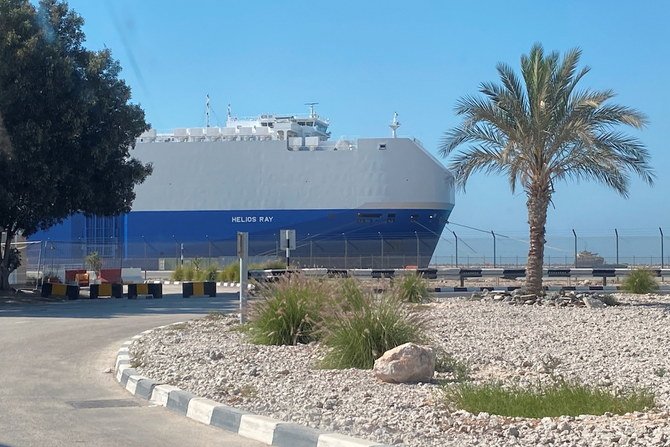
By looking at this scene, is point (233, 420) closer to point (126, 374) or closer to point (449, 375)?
point (449, 375)

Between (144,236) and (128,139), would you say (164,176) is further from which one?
(128,139)

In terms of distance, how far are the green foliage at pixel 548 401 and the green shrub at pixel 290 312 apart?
4499mm

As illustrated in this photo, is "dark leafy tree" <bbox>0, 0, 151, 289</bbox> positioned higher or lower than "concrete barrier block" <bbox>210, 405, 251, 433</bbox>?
higher

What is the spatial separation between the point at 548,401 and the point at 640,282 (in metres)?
19.3

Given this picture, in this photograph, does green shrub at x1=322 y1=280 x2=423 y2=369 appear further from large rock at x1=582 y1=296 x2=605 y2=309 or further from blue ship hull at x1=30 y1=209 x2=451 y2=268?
blue ship hull at x1=30 y1=209 x2=451 y2=268

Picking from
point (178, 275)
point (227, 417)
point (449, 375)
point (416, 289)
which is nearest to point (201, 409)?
point (227, 417)

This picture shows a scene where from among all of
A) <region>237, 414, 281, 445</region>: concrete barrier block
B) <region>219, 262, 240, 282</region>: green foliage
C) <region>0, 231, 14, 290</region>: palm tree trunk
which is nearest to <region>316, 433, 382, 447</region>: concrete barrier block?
<region>237, 414, 281, 445</region>: concrete barrier block

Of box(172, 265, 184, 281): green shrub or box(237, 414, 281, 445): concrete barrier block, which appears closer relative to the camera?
box(237, 414, 281, 445): concrete barrier block

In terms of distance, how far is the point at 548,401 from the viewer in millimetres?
6590

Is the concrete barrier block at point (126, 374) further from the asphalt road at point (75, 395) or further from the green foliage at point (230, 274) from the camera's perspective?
the green foliage at point (230, 274)

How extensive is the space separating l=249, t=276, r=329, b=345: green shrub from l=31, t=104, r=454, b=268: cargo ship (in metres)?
37.8

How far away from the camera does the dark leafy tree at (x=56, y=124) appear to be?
76.7ft

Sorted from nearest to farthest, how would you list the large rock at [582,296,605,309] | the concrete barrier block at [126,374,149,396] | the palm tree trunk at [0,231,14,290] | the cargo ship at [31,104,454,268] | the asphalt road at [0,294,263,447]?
the asphalt road at [0,294,263,447]
the concrete barrier block at [126,374,149,396]
the large rock at [582,296,605,309]
the palm tree trunk at [0,231,14,290]
the cargo ship at [31,104,454,268]

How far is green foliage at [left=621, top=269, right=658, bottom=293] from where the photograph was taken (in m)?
24.6
